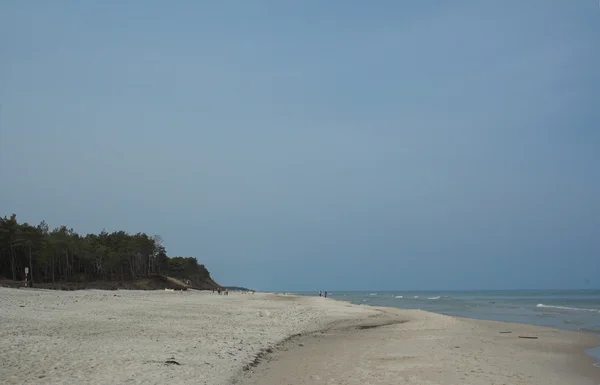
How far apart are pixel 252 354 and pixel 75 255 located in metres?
81.3

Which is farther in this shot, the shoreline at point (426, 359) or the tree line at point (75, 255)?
the tree line at point (75, 255)

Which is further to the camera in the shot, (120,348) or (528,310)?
(528,310)

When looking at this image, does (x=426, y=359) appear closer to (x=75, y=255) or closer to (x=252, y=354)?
(x=252, y=354)

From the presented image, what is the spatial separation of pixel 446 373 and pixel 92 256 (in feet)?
275

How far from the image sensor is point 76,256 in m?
87.6

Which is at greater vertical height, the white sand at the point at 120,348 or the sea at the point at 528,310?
the white sand at the point at 120,348

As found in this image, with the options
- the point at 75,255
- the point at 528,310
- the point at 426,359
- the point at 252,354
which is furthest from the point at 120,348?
the point at 75,255

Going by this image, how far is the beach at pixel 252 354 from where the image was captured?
1160 centimetres

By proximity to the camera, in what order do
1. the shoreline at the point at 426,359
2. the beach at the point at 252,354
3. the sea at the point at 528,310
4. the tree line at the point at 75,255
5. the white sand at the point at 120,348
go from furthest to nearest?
1. the tree line at the point at 75,255
2. the sea at the point at 528,310
3. the shoreline at the point at 426,359
4. the beach at the point at 252,354
5. the white sand at the point at 120,348

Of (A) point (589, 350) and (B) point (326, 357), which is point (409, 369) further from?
(A) point (589, 350)

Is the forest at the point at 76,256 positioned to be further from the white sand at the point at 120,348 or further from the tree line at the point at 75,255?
the white sand at the point at 120,348

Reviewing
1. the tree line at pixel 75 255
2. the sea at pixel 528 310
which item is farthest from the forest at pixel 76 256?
the sea at pixel 528 310

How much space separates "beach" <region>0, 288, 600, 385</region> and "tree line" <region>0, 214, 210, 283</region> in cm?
5325

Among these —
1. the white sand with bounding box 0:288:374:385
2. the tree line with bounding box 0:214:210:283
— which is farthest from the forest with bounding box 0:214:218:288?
the white sand with bounding box 0:288:374:385
